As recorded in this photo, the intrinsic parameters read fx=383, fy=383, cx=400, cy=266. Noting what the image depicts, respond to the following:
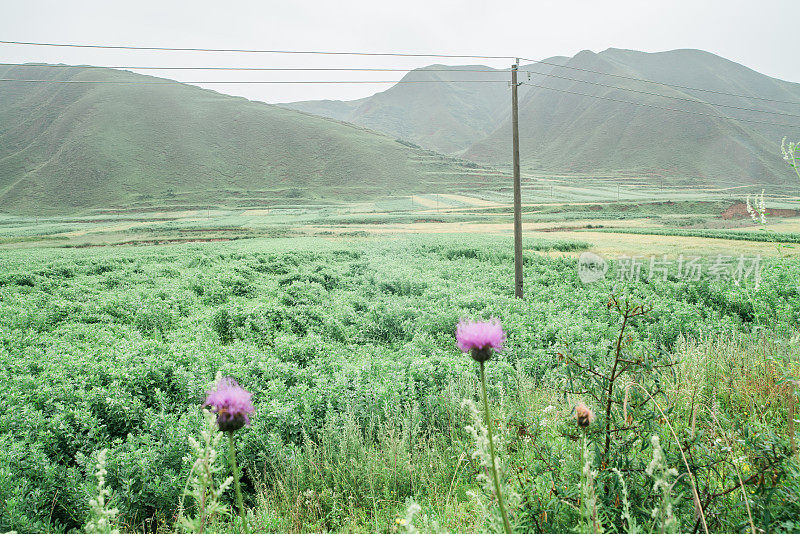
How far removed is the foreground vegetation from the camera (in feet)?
7.86

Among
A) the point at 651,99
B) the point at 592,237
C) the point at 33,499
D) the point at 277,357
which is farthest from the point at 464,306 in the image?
the point at 651,99

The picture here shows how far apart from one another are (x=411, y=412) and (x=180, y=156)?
14294 centimetres

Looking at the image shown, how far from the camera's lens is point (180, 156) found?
123625mm

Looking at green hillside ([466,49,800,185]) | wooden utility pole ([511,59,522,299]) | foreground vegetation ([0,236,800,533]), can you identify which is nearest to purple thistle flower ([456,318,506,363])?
foreground vegetation ([0,236,800,533])

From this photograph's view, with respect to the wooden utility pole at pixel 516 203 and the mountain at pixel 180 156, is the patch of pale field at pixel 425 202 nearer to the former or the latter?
the mountain at pixel 180 156

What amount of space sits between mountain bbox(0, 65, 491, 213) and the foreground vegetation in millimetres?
99688

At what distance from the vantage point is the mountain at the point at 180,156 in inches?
4176

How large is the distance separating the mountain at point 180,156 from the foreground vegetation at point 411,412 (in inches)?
3925

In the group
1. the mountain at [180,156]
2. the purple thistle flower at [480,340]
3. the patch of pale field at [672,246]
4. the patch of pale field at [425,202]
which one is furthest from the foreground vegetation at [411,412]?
the mountain at [180,156]

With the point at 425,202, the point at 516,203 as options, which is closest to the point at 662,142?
the point at 425,202

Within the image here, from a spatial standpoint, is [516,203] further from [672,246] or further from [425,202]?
[425,202]

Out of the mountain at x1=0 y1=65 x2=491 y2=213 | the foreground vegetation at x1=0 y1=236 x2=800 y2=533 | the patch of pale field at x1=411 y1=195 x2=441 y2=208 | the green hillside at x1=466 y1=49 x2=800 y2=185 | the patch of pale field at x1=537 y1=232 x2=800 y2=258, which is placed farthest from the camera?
the green hillside at x1=466 y1=49 x2=800 y2=185

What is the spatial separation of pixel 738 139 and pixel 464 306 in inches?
6658

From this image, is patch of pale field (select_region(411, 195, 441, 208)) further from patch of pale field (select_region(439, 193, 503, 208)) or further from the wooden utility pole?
the wooden utility pole
